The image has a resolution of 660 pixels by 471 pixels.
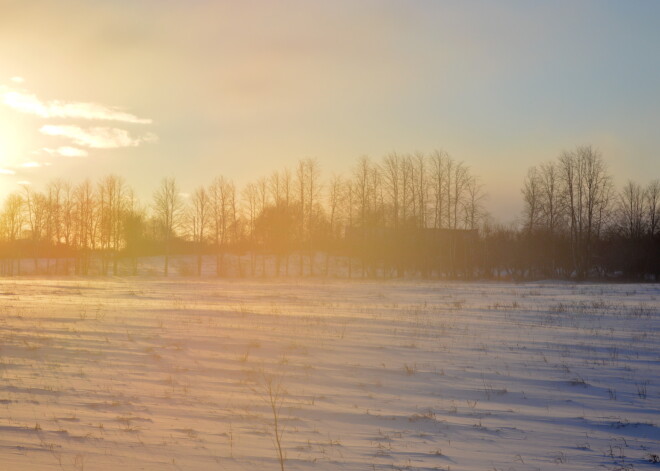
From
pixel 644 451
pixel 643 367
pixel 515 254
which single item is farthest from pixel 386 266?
pixel 644 451

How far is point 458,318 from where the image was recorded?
61.2 feet

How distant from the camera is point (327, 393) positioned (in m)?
9.84

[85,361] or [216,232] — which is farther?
[216,232]

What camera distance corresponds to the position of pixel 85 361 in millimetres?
11664

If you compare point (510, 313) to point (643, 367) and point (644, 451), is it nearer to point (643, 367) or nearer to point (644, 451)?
point (643, 367)

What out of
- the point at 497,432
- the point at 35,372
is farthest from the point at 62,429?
the point at 497,432

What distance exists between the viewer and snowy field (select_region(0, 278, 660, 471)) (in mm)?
6863

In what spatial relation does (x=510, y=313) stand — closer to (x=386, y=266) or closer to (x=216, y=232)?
(x=386, y=266)

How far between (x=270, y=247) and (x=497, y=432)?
63746 millimetres

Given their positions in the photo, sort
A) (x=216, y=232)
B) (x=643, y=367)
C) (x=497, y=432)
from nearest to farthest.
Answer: (x=497, y=432) < (x=643, y=367) < (x=216, y=232)

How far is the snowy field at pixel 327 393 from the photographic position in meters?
6.86

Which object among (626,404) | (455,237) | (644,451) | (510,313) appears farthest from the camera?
(455,237)

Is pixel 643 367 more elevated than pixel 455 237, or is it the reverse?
pixel 455 237

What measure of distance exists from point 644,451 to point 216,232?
215 ft
